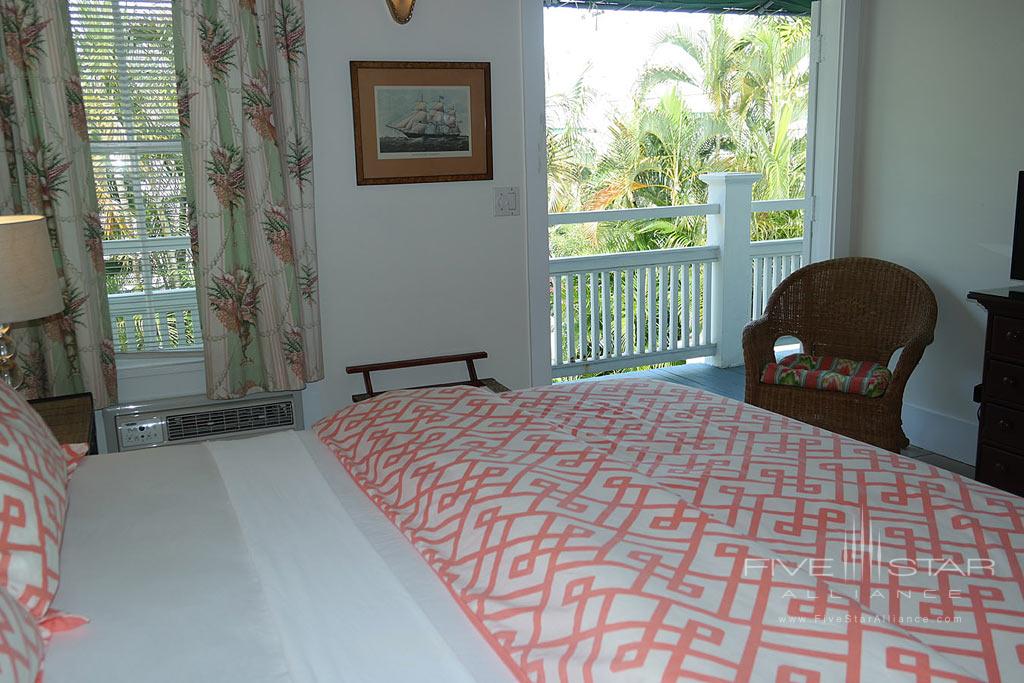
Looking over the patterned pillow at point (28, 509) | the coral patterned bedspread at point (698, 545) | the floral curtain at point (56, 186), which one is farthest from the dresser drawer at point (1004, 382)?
the floral curtain at point (56, 186)

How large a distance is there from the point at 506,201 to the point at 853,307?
61.3 inches

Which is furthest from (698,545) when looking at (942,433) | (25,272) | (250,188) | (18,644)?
(942,433)

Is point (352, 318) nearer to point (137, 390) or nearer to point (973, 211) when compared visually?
point (137, 390)

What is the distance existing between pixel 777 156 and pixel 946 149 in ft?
15.9

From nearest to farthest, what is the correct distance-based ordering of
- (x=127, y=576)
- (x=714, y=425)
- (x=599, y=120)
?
(x=127, y=576), (x=714, y=425), (x=599, y=120)

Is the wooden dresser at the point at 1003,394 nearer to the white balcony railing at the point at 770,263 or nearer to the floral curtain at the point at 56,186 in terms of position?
the white balcony railing at the point at 770,263

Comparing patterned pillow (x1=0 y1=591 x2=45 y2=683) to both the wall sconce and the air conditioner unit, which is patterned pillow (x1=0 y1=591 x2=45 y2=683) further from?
the wall sconce

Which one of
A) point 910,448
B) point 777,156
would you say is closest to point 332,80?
point 910,448

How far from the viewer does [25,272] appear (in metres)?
2.24

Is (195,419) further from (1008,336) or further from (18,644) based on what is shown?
(1008,336)

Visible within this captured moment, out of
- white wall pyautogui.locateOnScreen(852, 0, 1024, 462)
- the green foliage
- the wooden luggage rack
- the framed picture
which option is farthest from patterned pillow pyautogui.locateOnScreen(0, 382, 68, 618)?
the green foliage

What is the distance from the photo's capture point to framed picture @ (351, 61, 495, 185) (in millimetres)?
3410

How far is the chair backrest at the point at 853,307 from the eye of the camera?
3572 mm

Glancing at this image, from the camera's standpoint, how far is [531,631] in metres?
1.19
